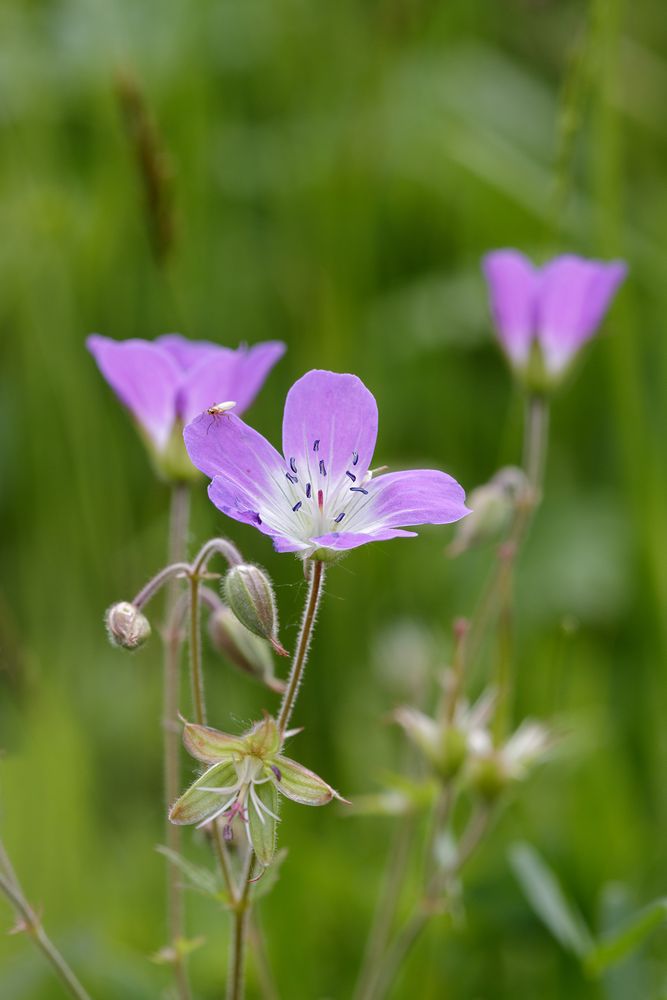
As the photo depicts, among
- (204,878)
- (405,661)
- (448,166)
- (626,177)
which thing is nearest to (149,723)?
(405,661)

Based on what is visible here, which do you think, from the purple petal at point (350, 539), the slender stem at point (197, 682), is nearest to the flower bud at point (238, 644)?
the slender stem at point (197, 682)

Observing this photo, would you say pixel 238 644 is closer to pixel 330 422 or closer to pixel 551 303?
pixel 330 422

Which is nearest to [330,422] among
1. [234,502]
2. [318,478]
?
[318,478]

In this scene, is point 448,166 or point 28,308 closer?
point 28,308

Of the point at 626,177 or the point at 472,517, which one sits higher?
the point at 626,177

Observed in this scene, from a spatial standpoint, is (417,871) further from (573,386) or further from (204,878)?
(573,386)

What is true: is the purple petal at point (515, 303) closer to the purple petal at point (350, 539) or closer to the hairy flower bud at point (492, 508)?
the hairy flower bud at point (492, 508)

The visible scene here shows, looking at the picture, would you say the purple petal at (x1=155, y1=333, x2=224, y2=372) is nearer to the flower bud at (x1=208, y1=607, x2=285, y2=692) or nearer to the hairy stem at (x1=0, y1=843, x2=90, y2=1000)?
the flower bud at (x1=208, y1=607, x2=285, y2=692)
